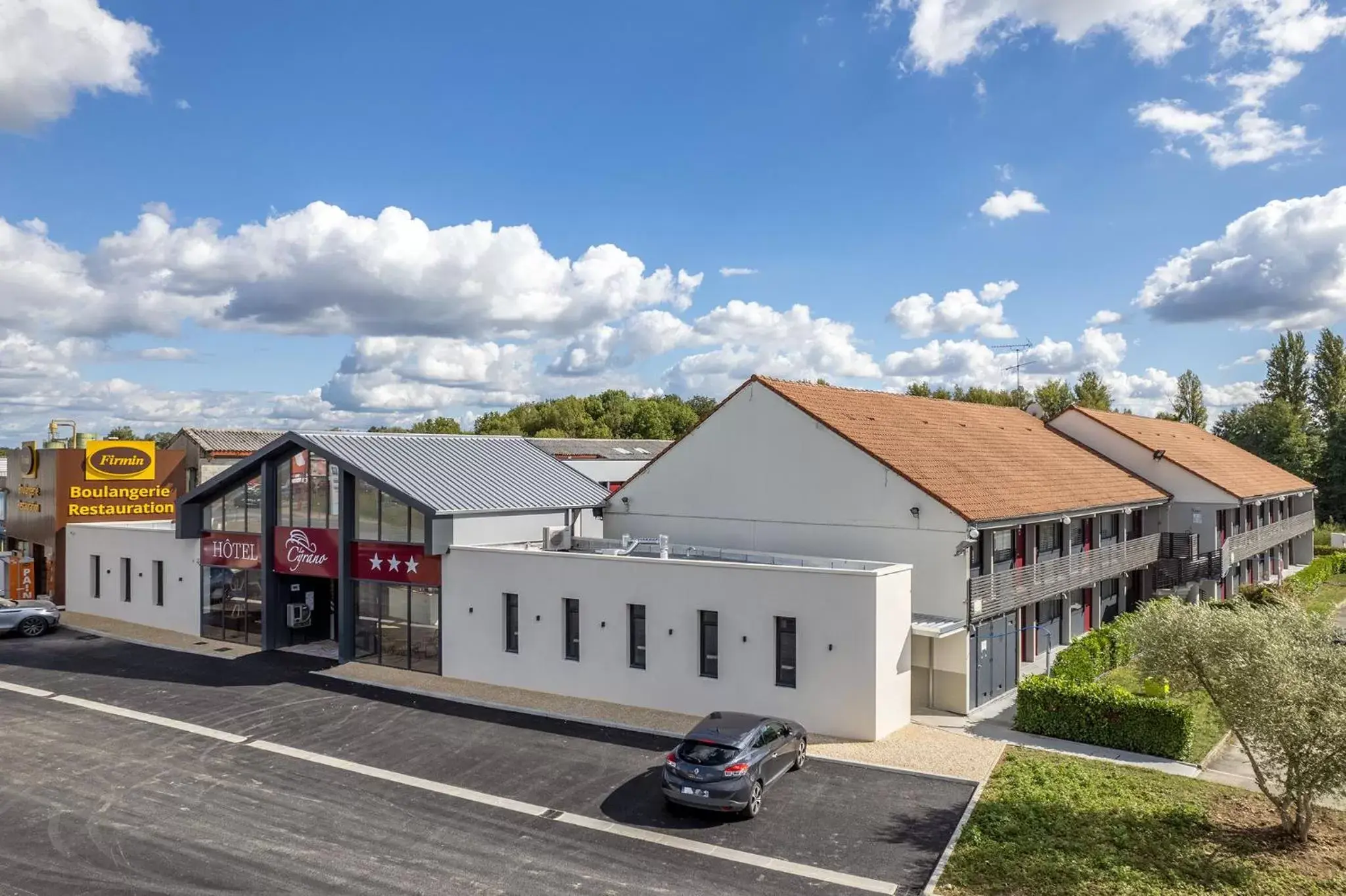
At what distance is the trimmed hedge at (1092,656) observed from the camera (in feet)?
75.4

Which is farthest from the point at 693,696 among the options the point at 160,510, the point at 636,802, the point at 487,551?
the point at 160,510

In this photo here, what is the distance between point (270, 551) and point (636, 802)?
59.6 feet

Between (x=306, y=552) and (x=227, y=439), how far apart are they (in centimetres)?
2710

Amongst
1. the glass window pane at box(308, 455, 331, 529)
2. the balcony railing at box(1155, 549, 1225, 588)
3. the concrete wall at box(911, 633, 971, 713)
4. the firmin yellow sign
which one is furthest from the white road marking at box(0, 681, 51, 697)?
the balcony railing at box(1155, 549, 1225, 588)

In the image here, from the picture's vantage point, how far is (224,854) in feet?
46.8

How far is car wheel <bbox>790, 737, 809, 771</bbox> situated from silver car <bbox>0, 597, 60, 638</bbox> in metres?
28.8

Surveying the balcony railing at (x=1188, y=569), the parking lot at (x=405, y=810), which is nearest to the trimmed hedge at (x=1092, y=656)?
the parking lot at (x=405, y=810)

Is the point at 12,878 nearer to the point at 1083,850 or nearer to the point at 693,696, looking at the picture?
the point at 693,696

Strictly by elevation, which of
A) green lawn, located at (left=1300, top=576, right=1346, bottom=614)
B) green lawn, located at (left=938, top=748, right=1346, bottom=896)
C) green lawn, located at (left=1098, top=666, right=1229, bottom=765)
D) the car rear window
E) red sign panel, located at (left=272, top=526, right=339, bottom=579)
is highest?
red sign panel, located at (left=272, top=526, right=339, bottom=579)

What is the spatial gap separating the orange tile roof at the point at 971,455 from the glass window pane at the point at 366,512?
12.5 metres

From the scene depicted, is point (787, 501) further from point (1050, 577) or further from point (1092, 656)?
point (1092, 656)

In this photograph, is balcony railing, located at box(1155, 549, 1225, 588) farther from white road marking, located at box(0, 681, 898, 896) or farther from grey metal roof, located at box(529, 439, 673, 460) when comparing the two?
grey metal roof, located at box(529, 439, 673, 460)

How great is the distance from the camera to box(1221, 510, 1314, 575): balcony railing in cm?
3684

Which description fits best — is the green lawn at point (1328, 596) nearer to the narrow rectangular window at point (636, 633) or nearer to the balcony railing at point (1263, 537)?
the balcony railing at point (1263, 537)
